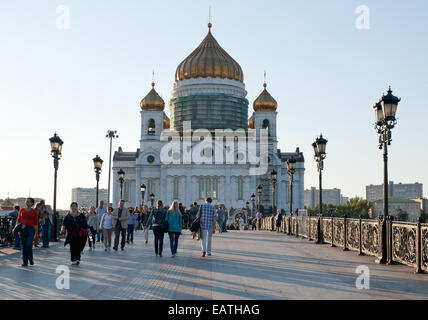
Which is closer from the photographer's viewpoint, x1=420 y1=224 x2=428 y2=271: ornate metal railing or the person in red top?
x1=420 y1=224 x2=428 y2=271: ornate metal railing

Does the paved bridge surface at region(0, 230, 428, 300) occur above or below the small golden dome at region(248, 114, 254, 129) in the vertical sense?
below

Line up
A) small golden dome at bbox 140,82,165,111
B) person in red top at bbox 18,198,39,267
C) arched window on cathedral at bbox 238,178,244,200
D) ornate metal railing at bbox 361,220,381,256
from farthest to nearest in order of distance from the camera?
small golden dome at bbox 140,82,165,111 → arched window on cathedral at bbox 238,178,244,200 → ornate metal railing at bbox 361,220,381,256 → person in red top at bbox 18,198,39,267

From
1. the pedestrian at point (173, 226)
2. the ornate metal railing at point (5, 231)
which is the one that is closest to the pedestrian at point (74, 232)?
the pedestrian at point (173, 226)

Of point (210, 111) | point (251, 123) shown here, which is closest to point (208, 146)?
point (210, 111)

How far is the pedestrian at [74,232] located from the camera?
46.3 ft

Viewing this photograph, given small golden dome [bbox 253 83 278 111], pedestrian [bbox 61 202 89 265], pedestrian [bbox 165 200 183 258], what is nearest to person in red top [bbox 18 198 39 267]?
pedestrian [bbox 61 202 89 265]

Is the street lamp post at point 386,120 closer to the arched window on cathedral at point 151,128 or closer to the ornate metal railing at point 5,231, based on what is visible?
the ornate metal railing at point 5,231

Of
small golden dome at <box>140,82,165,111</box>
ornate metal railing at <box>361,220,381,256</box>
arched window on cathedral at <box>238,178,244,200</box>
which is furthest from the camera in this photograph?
small golden dome at <box>140,82,165,111</box>

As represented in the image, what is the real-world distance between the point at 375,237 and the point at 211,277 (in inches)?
236

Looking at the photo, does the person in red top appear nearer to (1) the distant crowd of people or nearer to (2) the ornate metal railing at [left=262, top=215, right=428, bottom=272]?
(1) the distant crowd of people

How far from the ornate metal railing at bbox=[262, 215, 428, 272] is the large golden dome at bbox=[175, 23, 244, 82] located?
196ft

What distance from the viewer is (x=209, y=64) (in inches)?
3253

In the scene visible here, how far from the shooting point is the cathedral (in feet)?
254

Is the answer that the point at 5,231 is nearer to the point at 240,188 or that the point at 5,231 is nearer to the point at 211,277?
the point at 211,277
